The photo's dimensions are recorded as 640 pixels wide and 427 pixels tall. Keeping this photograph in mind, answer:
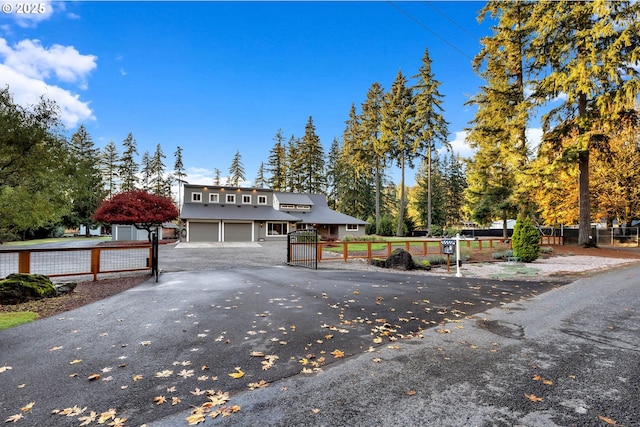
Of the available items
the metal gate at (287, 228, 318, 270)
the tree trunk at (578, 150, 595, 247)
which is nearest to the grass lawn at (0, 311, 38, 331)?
the metal gate at (287, 228, 318, 270)

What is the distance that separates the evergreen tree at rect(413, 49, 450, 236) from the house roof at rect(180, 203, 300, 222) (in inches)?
701

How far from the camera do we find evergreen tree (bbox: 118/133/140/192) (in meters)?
50.7

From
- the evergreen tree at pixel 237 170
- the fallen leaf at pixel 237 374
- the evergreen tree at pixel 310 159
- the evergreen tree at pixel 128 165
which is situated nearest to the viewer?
the fallen leaf at pixel 237 374

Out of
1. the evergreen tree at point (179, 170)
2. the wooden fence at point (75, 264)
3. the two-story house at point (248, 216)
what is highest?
Result: the evergreen tree at point (179, 170)

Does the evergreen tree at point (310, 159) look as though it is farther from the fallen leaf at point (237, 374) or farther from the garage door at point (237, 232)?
the fallen leaf at point (237, 374)

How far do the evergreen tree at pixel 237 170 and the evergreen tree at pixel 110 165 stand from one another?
19.2 m

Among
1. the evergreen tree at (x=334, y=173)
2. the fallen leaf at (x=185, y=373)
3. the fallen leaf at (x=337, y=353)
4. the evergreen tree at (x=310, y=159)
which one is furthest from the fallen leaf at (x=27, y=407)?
the evergreen tree at (x=334, y=173)

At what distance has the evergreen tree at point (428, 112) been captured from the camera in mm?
35406

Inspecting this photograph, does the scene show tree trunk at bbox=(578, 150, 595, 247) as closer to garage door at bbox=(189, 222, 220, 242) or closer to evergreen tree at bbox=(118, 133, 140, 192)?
garage door at bbox=(189, 222, 220, 242)

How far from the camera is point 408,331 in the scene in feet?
15.9

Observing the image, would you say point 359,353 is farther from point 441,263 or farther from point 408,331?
point 441,263

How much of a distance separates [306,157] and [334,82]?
97.6 feet

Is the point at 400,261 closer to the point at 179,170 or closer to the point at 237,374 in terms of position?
the point at 237,374

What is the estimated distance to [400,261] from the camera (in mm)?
12336
